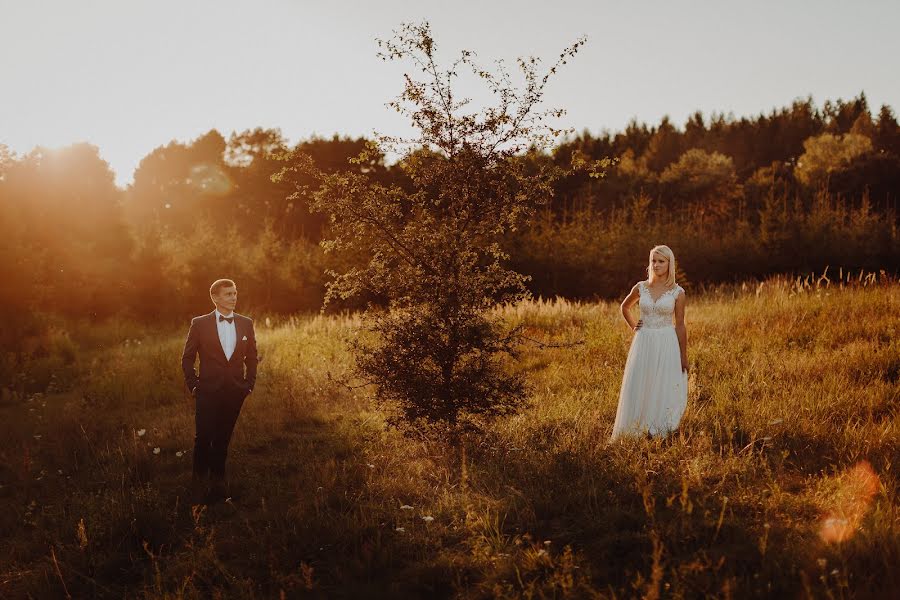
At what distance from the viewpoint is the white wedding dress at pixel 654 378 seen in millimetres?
6434

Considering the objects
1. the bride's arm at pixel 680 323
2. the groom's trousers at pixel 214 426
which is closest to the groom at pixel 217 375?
the groom's trousers at pixel 214 426

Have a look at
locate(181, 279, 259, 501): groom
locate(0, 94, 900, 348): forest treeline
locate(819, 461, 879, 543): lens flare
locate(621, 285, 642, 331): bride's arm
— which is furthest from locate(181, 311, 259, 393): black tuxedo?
locate(0, 94, 900, 348): forest treeline

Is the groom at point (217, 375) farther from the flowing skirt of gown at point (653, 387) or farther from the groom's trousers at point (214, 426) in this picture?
the flowing skirt of gown at point (653, 387)

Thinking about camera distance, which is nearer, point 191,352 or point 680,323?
point 191,352

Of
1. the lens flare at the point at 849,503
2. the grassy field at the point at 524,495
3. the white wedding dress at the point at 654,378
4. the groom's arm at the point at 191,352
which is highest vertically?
the groom's arm at the point at 191,352

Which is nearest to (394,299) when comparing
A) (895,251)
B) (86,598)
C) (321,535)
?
(321,535)

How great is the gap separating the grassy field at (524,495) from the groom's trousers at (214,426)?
12.7 inches

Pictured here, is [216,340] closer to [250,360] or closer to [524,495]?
[250,360]

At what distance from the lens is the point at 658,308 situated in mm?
6590

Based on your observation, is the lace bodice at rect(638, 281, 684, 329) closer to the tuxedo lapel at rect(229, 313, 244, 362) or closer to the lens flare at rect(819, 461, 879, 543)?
the lens flare at rect(819, 461, 879, 543)

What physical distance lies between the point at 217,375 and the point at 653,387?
4577mm

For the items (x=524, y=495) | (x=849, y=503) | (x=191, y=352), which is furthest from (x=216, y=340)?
(x=849, y=503)

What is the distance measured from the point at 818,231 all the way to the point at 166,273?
83.6 feet

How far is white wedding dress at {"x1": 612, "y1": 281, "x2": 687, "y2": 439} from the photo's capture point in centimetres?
643
